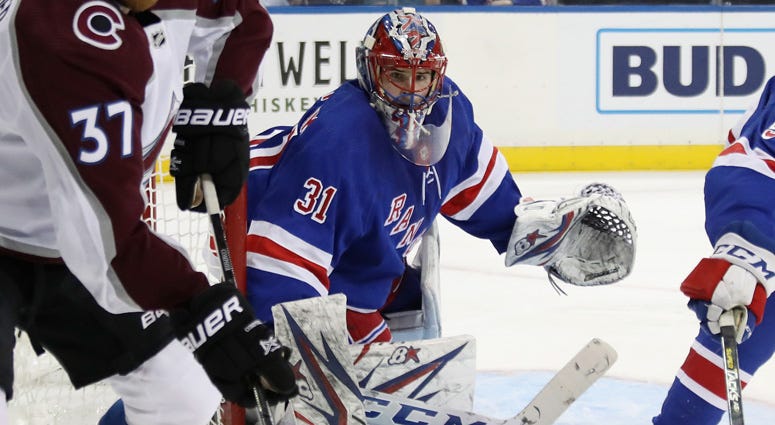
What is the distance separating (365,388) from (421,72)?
64cm

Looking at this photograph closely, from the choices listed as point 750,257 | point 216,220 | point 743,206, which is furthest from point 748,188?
point 216,220

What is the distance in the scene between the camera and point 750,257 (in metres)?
1.91

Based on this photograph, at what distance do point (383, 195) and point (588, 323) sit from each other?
1178mm

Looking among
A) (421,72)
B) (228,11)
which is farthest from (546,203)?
(228,11)

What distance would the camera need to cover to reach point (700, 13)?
634 centimetres

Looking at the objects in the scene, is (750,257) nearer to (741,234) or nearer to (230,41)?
(741,234)

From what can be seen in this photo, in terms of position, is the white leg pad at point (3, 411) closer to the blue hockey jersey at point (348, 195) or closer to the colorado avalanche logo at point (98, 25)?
the colorado avalanche logo at point (98, 25)

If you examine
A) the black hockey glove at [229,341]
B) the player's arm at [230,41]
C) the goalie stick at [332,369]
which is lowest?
the goalie stick at [332,369]

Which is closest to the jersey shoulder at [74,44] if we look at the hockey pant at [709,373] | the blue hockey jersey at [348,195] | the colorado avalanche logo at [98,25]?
the colorado avalanche logo at [98,25]

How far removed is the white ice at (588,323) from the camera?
2732 mm

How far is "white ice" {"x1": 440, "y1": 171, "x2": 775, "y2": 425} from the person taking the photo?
2.73m

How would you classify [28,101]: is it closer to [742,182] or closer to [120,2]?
[120,2]

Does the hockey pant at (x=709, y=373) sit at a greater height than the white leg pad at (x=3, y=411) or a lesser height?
lesser

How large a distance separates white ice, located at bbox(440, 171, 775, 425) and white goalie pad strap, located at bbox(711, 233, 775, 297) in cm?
73
